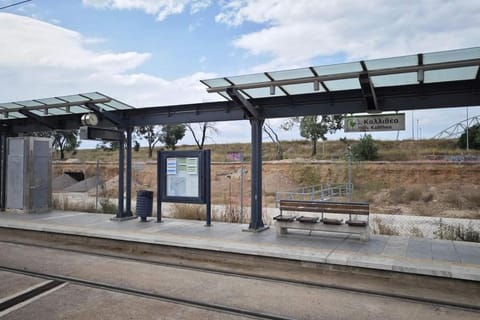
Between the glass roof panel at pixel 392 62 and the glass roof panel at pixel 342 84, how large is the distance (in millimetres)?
750

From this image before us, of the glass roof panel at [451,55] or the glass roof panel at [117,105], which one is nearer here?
the glass roof panel at [451,55]

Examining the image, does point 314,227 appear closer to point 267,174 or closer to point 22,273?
point 22,273

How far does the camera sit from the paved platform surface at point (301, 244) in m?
6.81

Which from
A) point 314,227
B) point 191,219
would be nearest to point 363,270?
point 314,227

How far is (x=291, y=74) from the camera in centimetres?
834

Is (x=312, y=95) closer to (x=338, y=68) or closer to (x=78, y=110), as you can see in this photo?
(x=338, y=68)

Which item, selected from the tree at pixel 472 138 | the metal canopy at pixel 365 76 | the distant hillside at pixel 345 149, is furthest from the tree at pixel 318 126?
the metal canopy at pixel 365 76

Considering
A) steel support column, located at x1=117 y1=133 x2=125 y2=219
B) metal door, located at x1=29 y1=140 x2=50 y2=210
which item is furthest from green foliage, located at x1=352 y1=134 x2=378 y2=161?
metal door, located at x1=29 y1=140 x2=50 y2=210

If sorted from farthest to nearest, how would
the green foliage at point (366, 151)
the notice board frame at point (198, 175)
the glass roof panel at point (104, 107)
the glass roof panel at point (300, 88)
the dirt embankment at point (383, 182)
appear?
the green foliage at point (366, 151), the dirt embankment at point (383, 182), the glass roof panel at point (104, 107), the notice board frame at point (198, 175), the glass roof panel at point (300, 88)

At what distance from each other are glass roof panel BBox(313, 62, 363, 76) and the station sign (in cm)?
166

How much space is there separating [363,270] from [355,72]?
3896 millimetres

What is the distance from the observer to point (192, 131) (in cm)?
4788

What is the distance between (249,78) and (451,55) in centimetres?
405

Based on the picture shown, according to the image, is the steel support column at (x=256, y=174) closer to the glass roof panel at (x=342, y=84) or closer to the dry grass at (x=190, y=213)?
the glass roof panel at (x=342, y=84)
